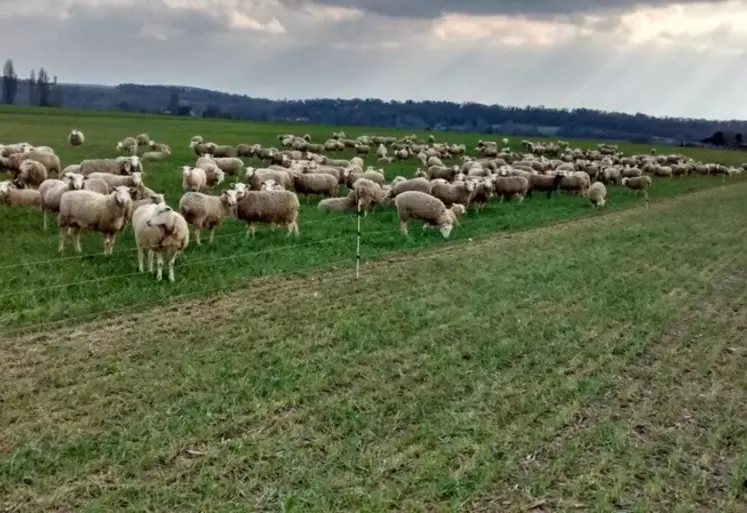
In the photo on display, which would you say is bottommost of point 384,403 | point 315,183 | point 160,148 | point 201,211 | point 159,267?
point 384,403

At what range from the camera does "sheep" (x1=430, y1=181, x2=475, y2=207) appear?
24.2 meters

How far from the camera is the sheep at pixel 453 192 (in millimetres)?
24161

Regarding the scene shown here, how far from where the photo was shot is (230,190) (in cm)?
1823

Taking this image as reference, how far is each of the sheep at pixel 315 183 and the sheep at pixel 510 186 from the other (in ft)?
22.6

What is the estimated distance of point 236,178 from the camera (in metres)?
30.3

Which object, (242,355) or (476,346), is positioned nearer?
(242,355)

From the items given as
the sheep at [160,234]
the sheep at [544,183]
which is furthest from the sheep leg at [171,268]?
the sheep at [544,183]

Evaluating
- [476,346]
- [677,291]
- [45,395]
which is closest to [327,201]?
[677,291]

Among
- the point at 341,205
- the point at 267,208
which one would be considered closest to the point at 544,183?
the point at 341,205

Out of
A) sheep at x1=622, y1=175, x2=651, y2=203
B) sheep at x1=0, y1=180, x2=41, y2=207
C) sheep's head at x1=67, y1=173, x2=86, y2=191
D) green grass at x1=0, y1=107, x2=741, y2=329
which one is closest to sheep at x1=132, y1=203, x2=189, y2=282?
green grass at x1=0, y1=107, x2=741, y2=329

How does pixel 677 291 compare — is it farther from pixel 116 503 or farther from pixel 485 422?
pixel 116 503

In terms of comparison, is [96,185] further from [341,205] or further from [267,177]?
[341,205]

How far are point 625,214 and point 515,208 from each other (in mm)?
4304

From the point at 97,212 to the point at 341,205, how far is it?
9.30 metres
